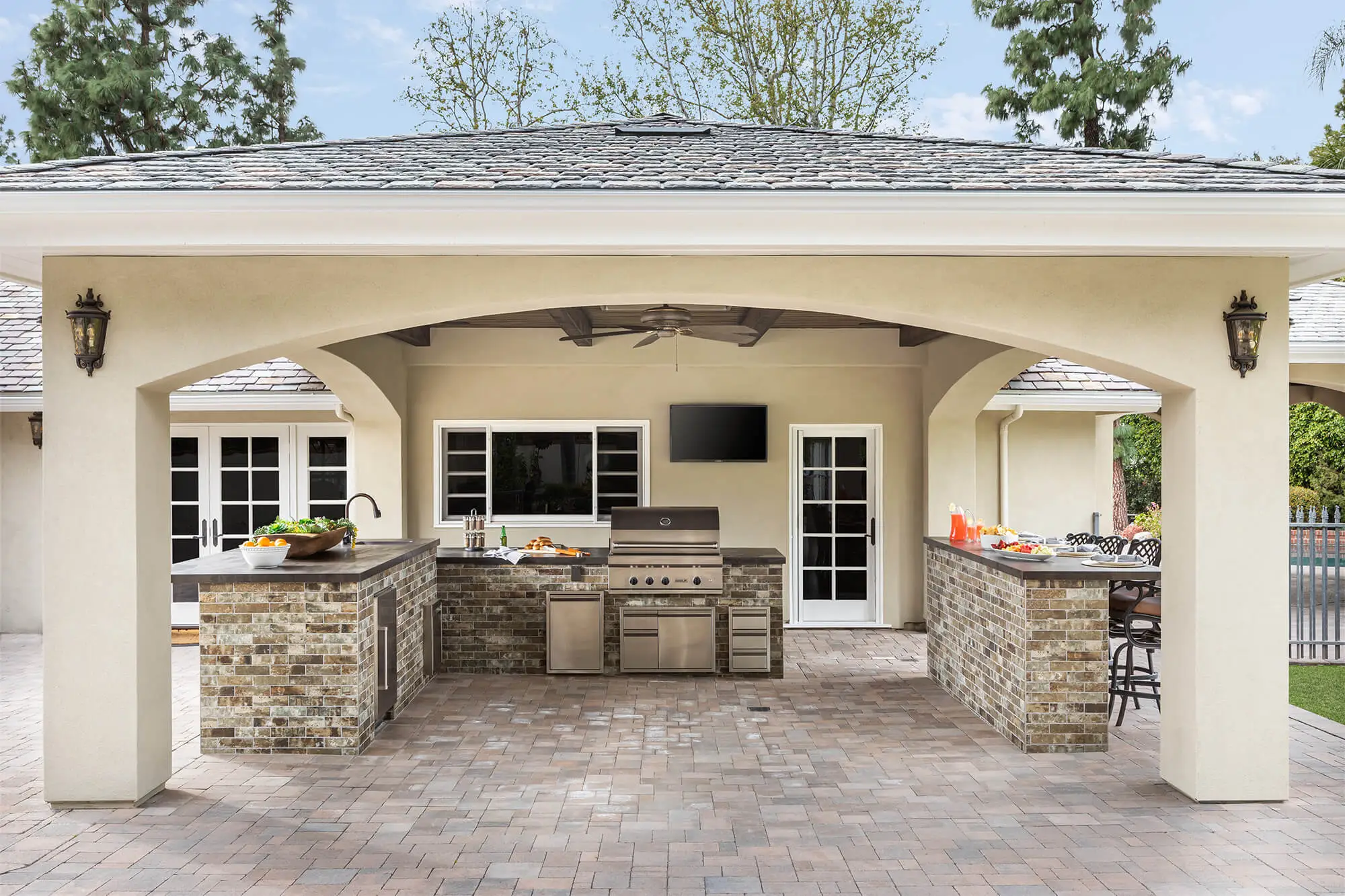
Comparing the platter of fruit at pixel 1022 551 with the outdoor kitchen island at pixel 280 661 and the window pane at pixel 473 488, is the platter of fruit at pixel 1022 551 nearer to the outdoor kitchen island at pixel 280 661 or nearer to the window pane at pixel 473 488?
the outdoor kitchen island at pixel 280 661

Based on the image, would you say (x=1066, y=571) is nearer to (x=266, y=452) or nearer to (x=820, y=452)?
(x=820, y=452)

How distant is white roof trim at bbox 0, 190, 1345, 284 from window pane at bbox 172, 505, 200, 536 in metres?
5.70

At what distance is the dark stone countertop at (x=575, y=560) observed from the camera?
779cm

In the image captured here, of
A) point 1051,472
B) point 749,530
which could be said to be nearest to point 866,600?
point 749,530

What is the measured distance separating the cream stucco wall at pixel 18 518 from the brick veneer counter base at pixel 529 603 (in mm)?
4786

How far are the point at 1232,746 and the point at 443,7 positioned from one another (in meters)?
18.5

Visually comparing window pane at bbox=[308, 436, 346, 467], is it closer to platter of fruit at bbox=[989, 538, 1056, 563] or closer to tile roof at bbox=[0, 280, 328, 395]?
tile roof at bbox=[0, 280, 328, 395]

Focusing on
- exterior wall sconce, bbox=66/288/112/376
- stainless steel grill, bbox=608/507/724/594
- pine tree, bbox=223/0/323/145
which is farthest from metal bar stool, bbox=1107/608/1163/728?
pine tree, bbox=223/0/323/145

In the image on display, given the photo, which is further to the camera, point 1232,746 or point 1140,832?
point 1232,746

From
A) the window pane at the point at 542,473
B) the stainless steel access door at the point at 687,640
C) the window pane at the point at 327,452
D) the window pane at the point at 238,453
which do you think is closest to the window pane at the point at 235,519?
the window pane at the point at 238,453

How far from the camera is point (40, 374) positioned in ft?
30.7

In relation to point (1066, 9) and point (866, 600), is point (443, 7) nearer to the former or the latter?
point (1066, 9)

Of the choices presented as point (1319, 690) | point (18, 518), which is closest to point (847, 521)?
point (1319, 690)

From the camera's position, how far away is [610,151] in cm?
587
